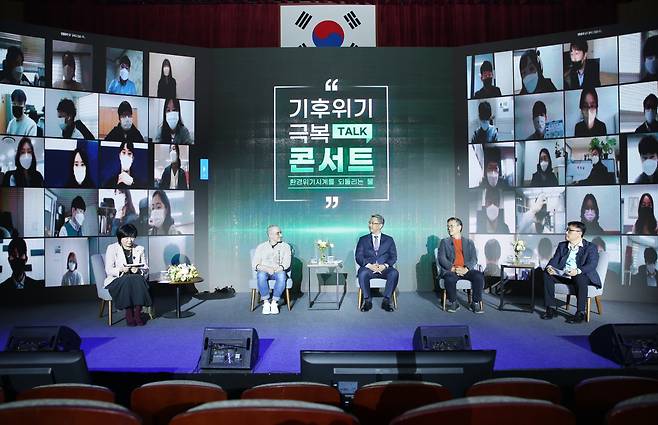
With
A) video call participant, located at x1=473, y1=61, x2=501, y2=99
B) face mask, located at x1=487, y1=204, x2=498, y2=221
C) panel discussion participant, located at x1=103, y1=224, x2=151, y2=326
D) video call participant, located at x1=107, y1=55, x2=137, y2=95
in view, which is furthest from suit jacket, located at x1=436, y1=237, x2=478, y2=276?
video call participant, located at x1=107, y1=55, x2=137, y2=95

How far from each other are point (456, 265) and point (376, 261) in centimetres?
112

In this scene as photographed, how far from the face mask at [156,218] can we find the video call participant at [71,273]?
1205 millimetres

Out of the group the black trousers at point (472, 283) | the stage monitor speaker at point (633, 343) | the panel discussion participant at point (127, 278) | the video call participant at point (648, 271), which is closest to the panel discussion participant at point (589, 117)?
the video call participant at point (648, 271)

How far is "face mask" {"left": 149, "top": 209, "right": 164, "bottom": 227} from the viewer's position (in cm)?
729

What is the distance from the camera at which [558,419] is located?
991mm

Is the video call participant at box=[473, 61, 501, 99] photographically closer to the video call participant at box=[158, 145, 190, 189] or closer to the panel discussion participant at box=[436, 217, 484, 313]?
the panel discussion participant at box=[436, 217, 484, 313]

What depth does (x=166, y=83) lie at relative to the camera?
24.3ft

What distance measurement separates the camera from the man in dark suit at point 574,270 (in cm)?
547

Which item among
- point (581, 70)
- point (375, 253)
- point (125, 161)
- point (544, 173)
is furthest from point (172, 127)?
point (581, 70)

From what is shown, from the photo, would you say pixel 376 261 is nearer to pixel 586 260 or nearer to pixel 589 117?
pixel 586 260

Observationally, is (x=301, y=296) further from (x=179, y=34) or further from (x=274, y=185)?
(x=179, y=34)

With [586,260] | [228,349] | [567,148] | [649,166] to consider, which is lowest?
[228,349]

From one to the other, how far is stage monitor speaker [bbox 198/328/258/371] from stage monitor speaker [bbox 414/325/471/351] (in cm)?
130

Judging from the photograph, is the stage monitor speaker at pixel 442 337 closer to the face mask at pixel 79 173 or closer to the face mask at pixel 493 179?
the face mask at pixel 493 179
